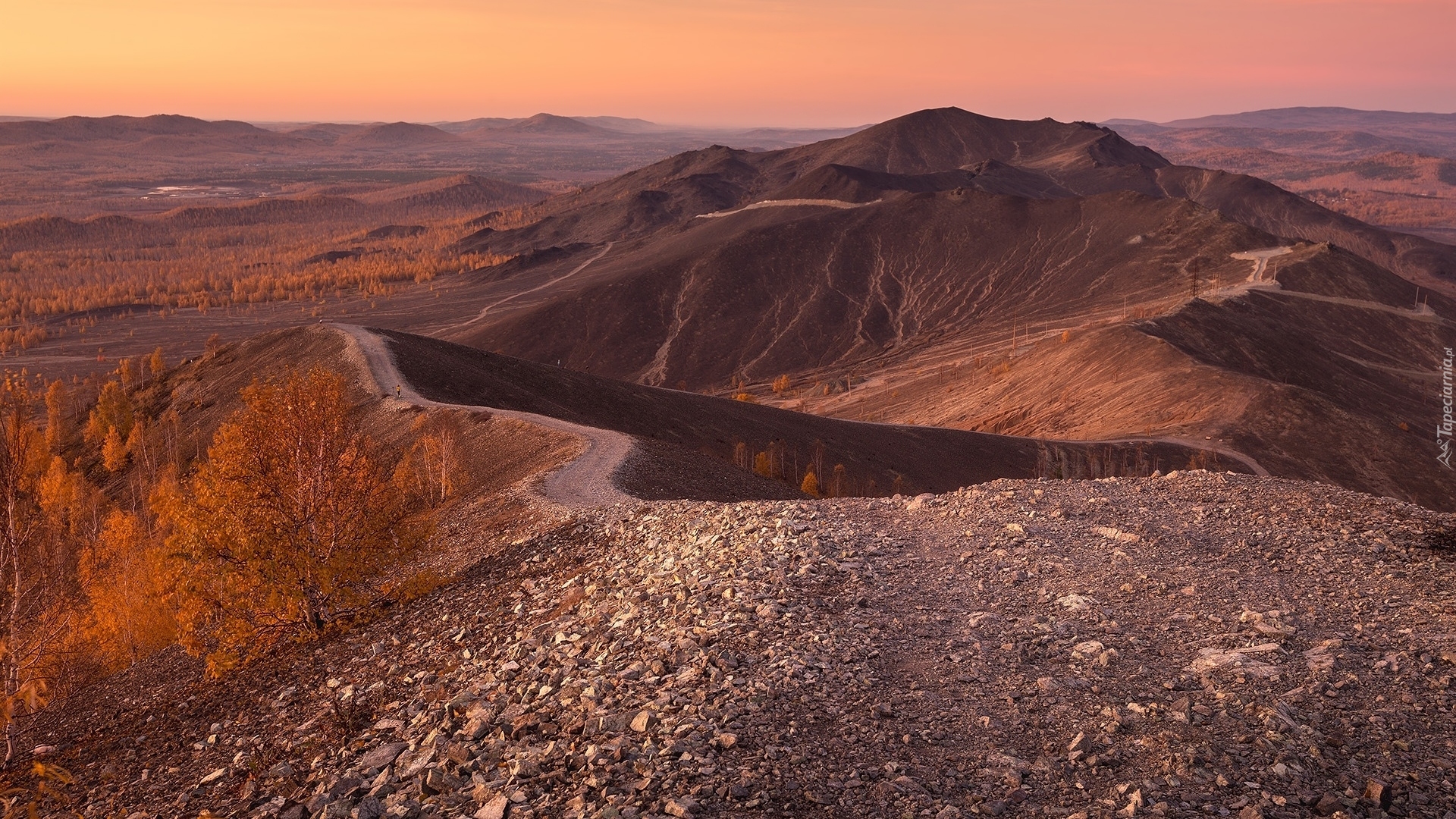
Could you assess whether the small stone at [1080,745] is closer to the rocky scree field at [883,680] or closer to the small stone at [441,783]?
the rocky scree field at [883,680]

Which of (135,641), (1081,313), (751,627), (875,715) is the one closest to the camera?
(875,715)

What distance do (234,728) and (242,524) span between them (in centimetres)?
657

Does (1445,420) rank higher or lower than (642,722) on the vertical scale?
lower

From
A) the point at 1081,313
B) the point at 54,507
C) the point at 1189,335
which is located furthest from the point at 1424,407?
the point at 54,507

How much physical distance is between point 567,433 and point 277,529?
2377cm

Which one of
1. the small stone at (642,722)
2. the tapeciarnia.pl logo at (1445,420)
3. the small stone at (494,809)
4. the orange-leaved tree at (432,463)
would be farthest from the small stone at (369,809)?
the tapeciarnia.pl logo at (1445,420)

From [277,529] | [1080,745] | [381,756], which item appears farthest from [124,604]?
[1080,745]

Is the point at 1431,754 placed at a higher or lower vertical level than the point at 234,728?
higher

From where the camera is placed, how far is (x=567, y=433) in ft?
168

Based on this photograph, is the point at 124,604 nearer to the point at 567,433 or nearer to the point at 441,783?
the point at 567,433

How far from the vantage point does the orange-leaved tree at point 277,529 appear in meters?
27.3

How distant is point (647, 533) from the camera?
28750mm

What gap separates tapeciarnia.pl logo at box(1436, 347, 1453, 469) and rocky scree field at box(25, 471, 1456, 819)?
286 feet

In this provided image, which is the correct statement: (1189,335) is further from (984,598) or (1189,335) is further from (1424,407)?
(984,598)
